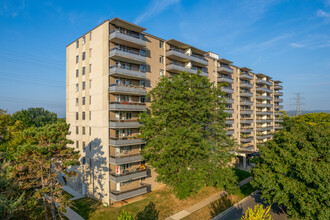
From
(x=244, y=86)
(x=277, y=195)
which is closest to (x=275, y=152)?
(x=277, y=195)

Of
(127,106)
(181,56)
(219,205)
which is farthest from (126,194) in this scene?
(181,56)

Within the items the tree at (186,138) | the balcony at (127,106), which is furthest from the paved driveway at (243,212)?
the balcony at (127,106)

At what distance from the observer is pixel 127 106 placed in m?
27.5

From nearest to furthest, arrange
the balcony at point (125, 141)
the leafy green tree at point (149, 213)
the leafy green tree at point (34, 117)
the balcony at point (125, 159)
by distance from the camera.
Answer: the leafy green tree at point (149, 213) < the balcony at point (125, 159) < the balcony at point (125, 141) < the leafy green tree at point (34, 117)

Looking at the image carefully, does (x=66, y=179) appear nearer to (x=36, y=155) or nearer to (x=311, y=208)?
(x=36, y=155)

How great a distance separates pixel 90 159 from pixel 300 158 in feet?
91.0

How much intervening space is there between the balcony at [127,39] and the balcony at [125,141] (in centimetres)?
1440

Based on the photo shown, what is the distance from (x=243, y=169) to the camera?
43719 mm

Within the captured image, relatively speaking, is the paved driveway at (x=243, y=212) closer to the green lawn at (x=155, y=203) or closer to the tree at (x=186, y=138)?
the green lawn at (x=155, y=203)

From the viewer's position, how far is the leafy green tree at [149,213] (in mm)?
22250

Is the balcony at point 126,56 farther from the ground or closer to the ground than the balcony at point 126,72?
farther from the ground

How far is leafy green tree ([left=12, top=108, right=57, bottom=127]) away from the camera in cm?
5209

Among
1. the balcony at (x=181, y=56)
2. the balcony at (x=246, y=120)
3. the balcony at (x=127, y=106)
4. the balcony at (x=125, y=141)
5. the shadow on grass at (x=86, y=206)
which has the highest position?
the balcony at (x=181, y=56)

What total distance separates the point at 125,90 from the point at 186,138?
11270 millimetres
